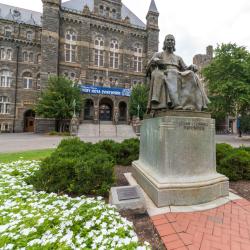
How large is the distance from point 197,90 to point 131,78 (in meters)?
32.5

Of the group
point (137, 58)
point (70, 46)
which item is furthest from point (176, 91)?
point (137, 58)

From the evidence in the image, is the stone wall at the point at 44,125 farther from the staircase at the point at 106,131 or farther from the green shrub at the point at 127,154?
the green shrub at the point at 127,154

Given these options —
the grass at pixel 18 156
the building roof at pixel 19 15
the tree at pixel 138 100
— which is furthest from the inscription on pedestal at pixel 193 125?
the building roof at pixel 19 15

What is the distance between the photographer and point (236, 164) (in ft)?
17.8

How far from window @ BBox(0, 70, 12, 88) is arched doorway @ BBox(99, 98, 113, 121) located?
→ 52.5 feet

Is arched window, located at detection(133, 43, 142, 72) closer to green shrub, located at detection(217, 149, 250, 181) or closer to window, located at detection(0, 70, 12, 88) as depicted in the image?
window, located at detection(0, 70, 12, 88)

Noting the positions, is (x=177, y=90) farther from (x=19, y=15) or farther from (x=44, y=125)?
(x=19, y=15)

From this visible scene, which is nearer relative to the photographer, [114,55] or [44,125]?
[44,125]

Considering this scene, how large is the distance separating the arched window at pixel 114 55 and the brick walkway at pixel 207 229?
34.2 m

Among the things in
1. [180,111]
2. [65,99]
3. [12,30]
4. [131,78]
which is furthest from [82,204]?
[12,30]

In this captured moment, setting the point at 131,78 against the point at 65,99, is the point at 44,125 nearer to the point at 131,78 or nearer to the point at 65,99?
the point at 65,99

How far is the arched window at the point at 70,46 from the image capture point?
106ft

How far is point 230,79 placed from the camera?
20.9m

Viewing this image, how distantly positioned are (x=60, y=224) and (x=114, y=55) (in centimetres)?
3552
